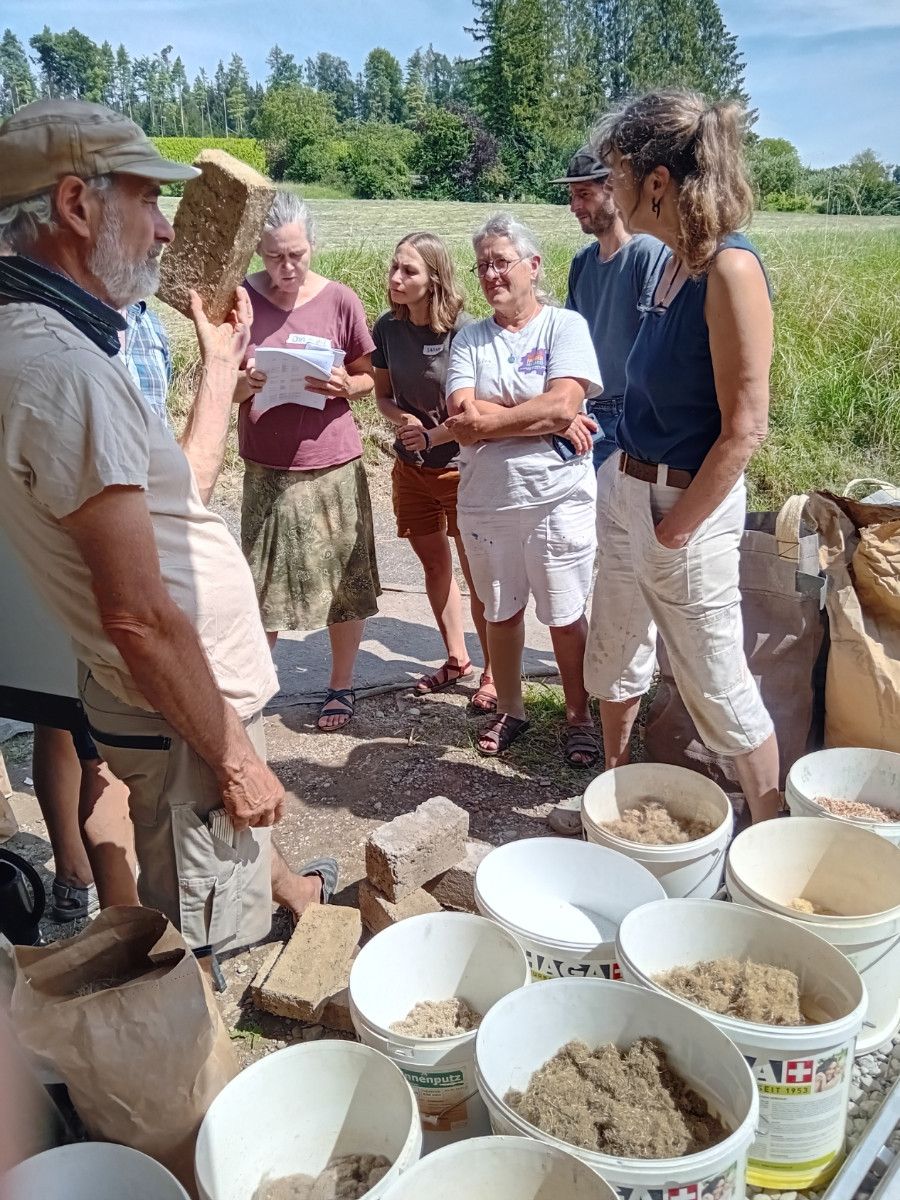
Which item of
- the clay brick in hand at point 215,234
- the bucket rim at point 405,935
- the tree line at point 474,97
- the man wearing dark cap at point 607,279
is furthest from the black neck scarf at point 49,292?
the tree line at point 474,97

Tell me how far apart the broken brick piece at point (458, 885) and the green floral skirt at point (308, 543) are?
145 cm

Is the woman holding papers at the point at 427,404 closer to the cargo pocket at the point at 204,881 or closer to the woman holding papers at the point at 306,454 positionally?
the woman holding papers at the point at 306,454

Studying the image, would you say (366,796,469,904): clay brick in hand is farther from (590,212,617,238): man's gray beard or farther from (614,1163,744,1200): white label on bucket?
(590,212,617,238): man's gray beard

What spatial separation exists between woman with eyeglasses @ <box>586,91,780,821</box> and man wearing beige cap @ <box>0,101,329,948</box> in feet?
3.86

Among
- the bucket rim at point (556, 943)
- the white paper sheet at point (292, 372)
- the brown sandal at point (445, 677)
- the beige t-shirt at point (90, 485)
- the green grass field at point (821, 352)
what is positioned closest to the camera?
the beige t-shirt at point (90, 485)

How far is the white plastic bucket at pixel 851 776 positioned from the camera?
261cm

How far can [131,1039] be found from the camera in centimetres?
158

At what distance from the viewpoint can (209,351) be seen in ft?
8.25

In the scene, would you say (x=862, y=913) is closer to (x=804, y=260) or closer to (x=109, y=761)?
(x=109, y=761)

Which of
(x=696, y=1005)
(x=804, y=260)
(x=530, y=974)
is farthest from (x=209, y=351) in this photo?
(x=804, y=260)

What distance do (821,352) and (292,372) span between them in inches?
257

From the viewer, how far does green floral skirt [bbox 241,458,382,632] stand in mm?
3758

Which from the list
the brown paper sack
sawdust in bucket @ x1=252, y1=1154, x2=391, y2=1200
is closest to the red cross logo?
sawdust in bucket @ x1=252, y1=1154, x2=391, y2=1200

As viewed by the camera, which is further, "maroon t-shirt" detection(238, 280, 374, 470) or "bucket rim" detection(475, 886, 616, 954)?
"maroon t-shirt" detection(238, 280, 374, 470)
